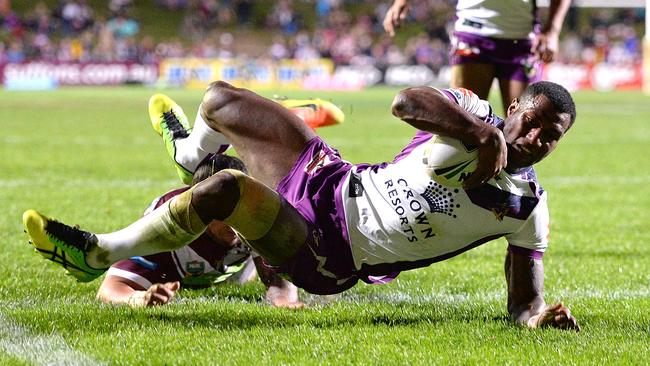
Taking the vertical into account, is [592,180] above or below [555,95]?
below

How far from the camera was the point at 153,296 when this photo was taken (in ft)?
14.3

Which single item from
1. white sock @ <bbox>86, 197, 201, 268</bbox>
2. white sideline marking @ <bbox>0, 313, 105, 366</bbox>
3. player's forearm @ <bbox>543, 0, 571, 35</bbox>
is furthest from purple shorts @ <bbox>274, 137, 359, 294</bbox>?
player's forearm @ <bbox>543, 0, 571, 35</bbox>

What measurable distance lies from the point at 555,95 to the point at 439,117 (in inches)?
18.9

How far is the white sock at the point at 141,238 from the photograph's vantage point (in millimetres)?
3936

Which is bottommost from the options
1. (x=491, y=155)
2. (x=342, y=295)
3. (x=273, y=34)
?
(x=273, y=34)

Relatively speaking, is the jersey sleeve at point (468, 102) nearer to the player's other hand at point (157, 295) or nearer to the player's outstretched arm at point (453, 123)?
the player's outstretched arm at point (453, 123)

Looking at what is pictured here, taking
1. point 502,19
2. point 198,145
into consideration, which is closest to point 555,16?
point 502,19

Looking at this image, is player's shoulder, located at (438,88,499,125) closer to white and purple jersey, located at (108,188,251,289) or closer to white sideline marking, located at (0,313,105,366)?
white and purple jersey, located at (108,188,251,289)

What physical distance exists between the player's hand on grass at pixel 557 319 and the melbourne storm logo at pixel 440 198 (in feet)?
1.77

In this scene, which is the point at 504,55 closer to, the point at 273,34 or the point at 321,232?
the point at 321,232

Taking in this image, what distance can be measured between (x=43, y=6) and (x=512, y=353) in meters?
38.6

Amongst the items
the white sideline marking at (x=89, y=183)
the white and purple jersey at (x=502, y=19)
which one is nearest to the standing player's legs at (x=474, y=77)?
the white and purple jersey at (x=502, y=19)

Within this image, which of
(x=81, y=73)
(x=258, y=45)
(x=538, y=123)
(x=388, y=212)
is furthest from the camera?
(x=258, y=45)

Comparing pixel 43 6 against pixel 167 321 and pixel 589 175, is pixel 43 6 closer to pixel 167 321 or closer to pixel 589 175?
pixel 589 175
